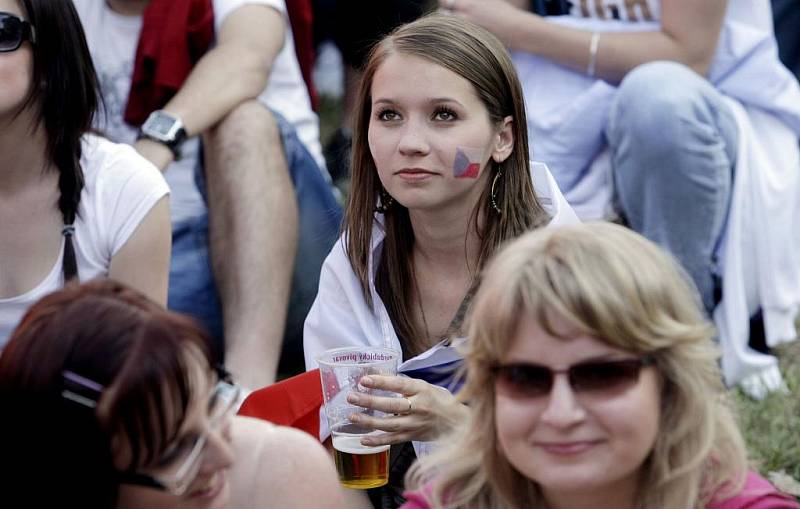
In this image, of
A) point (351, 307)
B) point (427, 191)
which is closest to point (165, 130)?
point (351, 307)

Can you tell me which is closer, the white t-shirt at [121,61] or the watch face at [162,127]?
the watch face at [162,127]

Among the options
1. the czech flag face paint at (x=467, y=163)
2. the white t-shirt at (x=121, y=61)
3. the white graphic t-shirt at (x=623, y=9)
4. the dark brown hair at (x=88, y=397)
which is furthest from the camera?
the white t-shirt at (x=121, y=61)

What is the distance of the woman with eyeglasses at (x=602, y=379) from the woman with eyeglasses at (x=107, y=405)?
0.46 m

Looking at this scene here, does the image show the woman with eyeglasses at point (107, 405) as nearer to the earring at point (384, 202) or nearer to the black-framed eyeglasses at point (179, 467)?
the black-framed eyeglasses at point (179, 467)

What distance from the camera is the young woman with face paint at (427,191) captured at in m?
2.90

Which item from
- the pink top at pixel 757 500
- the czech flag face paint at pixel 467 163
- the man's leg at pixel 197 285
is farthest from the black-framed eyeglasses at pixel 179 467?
the man's leg at pixel 197 285

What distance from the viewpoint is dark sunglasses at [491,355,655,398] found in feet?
5.94

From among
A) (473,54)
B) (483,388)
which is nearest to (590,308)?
(483,388)

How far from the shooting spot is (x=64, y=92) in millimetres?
3084

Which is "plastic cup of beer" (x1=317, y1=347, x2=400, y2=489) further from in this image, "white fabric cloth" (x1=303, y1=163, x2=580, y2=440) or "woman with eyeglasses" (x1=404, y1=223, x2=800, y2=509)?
"woman with eyeglasses" (x1=404, y1=223, x2=800, y2=509)

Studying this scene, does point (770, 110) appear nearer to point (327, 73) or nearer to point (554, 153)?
point (554, 153)

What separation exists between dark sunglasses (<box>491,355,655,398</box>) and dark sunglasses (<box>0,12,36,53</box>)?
1.74m

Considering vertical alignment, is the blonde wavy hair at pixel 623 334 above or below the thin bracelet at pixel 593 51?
above

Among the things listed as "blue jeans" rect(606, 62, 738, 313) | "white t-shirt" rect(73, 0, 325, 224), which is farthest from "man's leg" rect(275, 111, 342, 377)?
"blue jeans" rect(606, 62, 738, 313)
